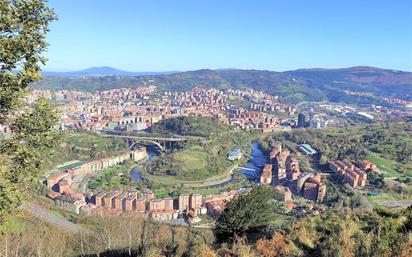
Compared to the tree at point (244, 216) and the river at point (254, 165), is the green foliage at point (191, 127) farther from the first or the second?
the tree at point (244, 216)

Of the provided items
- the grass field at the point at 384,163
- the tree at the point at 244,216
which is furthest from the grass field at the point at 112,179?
the tree at the point at 244,216

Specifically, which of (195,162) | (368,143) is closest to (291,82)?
(368,143)

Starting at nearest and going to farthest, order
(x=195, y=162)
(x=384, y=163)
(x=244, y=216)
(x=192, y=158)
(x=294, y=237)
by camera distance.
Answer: (x=294, y=237) < (x=244, y=216) < (x=384, y=163) < (x=195, y=162) < (x=192, y=158)

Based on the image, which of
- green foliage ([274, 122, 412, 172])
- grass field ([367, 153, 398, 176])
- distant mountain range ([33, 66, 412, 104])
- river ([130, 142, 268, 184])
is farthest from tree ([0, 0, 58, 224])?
distant mountain range ([33, 66, 412, 104])

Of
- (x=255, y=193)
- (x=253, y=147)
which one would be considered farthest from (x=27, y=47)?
(x=253, y=147)

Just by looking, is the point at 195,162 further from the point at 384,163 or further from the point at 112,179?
the point at 384,163
